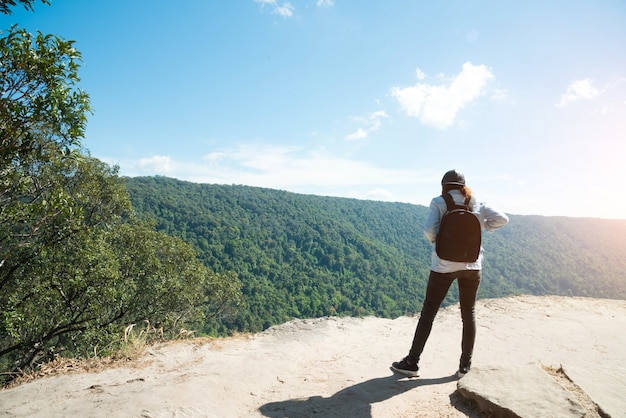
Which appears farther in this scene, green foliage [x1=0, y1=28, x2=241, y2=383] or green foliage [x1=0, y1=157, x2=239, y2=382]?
green foliage [x1=0, y1=157, x2=239, y2=382]

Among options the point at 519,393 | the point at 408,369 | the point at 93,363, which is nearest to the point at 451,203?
the point at 519,393

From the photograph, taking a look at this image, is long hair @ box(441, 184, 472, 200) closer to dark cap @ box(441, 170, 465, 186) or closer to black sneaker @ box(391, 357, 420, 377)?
dark cap @ box(441, 170, 465, 186)

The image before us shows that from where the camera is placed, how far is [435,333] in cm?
627

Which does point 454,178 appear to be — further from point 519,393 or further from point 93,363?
point 93,363

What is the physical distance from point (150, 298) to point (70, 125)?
1040 cm

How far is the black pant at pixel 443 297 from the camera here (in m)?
3.65

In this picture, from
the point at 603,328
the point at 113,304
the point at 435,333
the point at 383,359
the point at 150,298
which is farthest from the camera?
the point at 150,298

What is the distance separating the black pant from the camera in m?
3.65

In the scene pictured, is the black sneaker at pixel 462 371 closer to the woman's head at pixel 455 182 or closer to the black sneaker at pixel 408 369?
the black sneaker at pixel 408 369

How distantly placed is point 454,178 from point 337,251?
11214cm

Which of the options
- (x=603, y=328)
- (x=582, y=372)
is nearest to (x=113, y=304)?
(x=582, y=372)

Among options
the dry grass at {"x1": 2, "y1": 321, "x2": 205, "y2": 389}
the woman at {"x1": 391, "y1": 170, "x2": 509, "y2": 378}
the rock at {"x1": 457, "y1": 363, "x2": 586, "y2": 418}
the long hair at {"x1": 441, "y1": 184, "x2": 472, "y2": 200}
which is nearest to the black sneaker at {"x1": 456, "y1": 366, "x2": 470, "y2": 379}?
the woman at {"x1": 391, "y1": 170, "x2": 509, "y2": 378}

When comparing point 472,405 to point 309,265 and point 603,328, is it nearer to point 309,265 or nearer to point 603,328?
point 603,328

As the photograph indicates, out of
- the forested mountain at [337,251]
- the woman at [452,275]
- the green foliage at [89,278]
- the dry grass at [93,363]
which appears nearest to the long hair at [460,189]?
the woman at [452,275]
